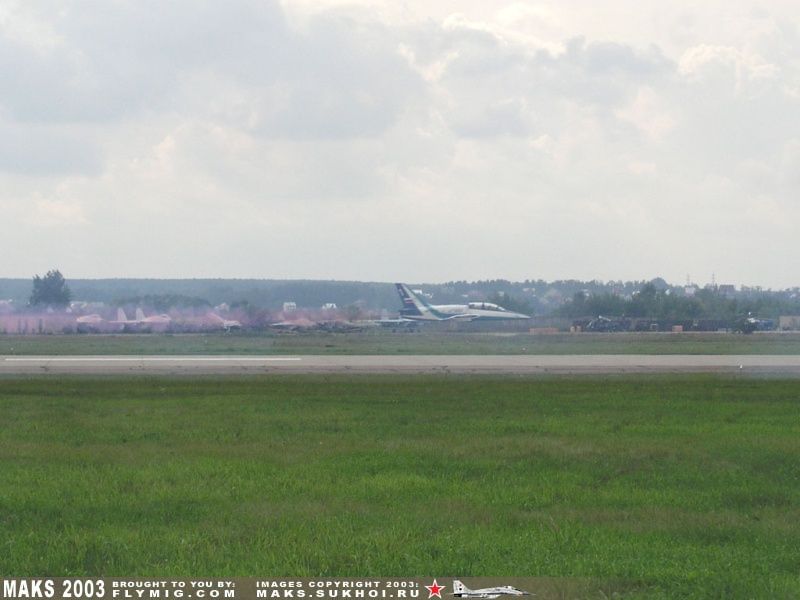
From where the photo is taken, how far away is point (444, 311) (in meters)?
121

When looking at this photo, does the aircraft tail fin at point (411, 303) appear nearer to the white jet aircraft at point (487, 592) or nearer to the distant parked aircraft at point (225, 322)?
the distant parked aircraft at point (225, 322)

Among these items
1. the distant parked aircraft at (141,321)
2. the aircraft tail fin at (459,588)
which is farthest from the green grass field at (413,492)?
the distant parked aircraft at (141,321)

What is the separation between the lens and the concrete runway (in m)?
40.2

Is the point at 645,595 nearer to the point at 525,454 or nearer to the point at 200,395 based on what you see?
the point at 525,454

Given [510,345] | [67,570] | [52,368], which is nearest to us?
[67,570]

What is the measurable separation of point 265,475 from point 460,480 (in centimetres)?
281

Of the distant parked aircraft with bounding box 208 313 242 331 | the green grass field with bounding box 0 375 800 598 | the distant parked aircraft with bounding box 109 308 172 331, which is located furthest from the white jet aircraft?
the distant parked aircraft with bounding box 109 308 172 331

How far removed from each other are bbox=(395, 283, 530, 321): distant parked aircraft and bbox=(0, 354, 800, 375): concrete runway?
2694 inches

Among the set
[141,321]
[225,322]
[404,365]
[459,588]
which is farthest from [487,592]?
[141,321]

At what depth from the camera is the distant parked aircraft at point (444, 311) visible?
4624 inches

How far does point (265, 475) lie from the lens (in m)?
14.9

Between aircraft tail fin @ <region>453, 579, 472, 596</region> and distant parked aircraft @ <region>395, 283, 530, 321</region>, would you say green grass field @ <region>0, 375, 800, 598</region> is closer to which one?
aircraft tail fin @ <region>453, 579, 472, 596</region>

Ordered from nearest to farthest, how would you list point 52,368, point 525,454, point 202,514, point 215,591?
point 215,591, point 202,514, point 525,454, point 52,368

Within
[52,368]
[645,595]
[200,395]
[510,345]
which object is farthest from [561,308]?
[645,595]
